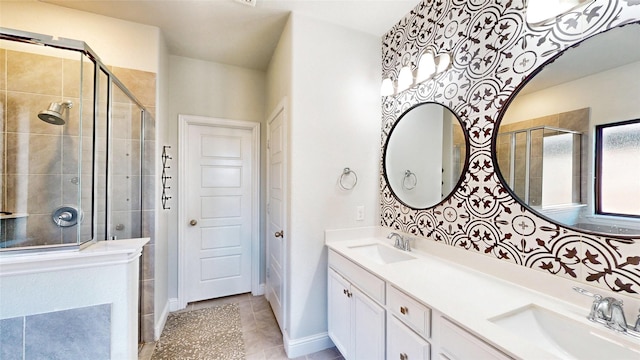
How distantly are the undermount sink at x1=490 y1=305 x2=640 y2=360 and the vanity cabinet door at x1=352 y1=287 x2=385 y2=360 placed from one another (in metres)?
0.59

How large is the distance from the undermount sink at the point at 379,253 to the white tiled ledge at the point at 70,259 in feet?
4.55

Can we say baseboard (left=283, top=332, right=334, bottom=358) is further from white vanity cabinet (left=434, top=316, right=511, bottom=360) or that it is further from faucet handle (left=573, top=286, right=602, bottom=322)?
faucet handle (left=573, top=286, right=602, bottom=322)

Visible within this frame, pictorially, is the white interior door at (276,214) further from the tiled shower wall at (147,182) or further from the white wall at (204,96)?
the tiled shower wall at (147,182)

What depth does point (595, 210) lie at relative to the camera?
0.94m

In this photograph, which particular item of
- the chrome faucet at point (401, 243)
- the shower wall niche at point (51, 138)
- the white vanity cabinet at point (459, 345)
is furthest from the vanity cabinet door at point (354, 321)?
the shower wall niche at point (51, 138)

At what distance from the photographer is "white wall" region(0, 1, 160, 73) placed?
1757 millimetres

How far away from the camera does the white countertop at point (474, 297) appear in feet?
2.49

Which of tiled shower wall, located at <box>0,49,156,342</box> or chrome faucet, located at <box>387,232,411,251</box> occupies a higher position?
tiled shower wall, located at <box>0,49,156,342</box>

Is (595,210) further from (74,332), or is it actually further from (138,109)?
(138,109)

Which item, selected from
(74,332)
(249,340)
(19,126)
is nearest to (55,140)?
(19,126)

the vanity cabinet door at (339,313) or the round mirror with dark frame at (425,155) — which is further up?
the round mirror with dark frame at (425,155)

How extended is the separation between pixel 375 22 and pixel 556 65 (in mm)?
1346

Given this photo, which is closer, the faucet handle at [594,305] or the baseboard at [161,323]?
the faucet handle at [594,305]

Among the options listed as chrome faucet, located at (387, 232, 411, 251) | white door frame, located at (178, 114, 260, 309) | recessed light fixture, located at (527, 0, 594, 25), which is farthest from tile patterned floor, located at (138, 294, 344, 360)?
recessed light fixture, located at (527, 0, 594, 25)
